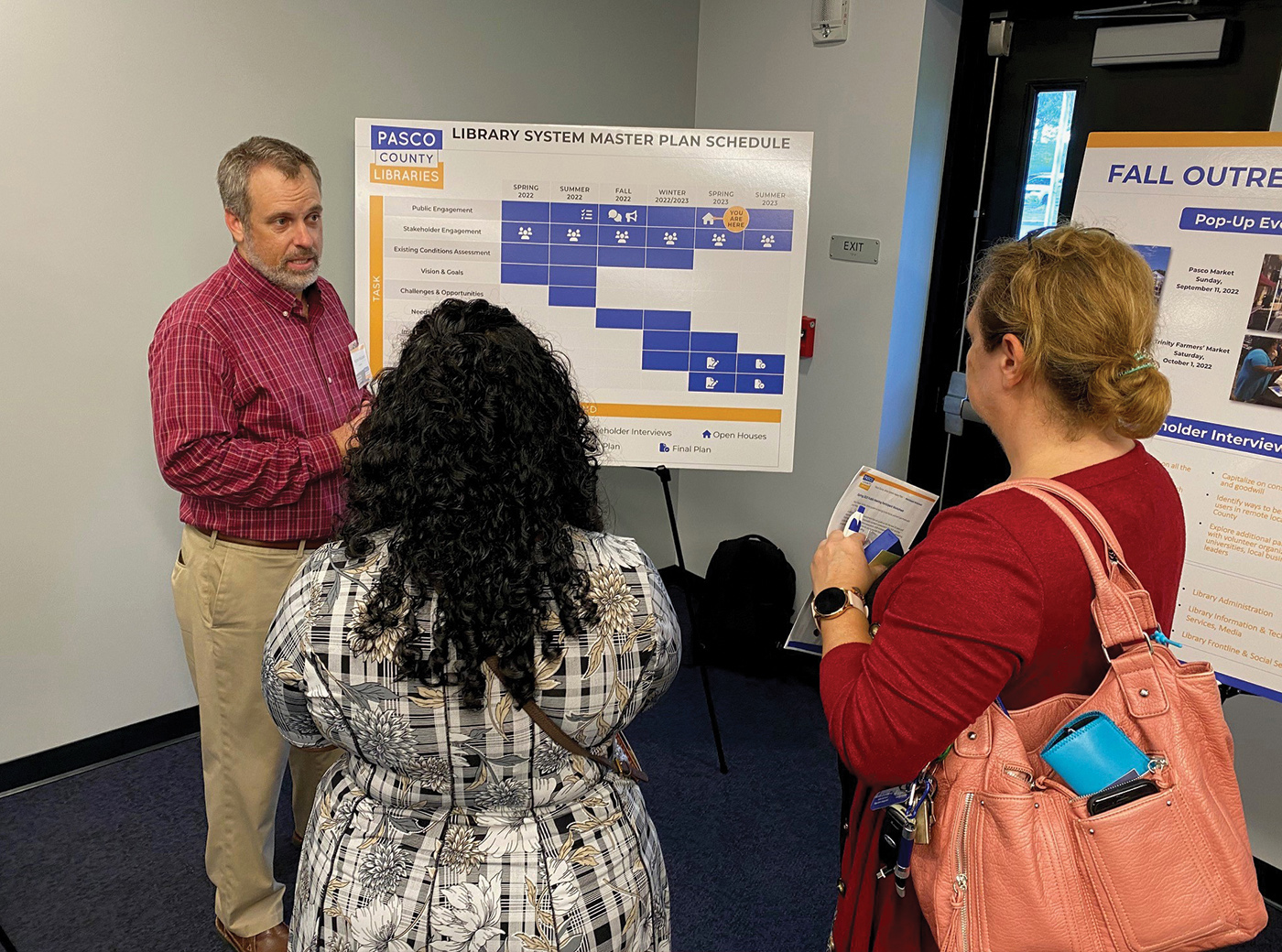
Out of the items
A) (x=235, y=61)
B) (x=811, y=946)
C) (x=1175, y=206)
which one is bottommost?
(x=811, y=946)

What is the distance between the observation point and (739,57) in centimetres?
361

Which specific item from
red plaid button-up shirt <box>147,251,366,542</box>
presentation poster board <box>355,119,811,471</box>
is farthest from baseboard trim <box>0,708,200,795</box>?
presentation poster board <box>355,119,811,471</box>

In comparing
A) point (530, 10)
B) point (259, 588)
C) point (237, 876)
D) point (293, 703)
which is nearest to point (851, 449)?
point (530, 10)

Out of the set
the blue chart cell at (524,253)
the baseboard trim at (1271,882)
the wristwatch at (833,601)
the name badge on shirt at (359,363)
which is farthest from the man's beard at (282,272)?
the baseboard trim at (1271,882)

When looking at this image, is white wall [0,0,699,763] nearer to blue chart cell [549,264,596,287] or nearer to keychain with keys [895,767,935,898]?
blue chart cell [549,264,596,287]

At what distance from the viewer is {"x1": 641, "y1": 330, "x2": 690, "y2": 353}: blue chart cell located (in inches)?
99.5

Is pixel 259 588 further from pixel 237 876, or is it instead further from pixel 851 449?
pixel 851 449

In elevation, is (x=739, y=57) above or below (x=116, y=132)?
above

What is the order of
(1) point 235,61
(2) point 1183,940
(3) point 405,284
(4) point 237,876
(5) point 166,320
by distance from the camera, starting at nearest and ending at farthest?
1. (2) point 1183,940
2. (5) point 166,320
3. (4) point 237,876
4. (3) point 405,284
5. (1) point 235,61

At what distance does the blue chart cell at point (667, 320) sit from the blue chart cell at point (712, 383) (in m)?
0.13

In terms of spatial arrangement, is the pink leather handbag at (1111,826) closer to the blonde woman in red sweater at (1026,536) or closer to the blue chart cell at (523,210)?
the blonde woman in red sweater at (1026,536)

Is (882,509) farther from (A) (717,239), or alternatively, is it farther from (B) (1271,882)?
(B) (1271,882)

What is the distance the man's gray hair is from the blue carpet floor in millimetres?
1578

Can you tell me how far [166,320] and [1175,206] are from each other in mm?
2078
